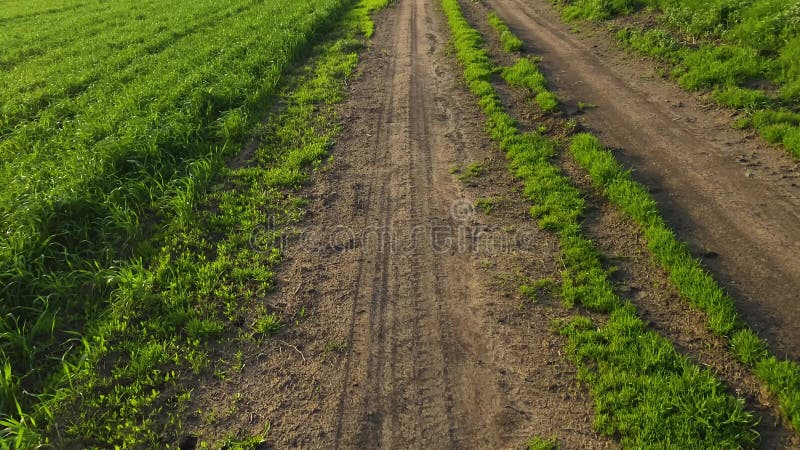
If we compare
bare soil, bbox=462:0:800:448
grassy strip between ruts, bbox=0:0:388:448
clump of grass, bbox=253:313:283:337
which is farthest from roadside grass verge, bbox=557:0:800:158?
clump of grass, bbox=253:313:283:337

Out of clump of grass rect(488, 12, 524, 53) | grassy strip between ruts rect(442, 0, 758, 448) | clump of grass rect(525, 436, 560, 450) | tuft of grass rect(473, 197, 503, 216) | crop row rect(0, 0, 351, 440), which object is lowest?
clump of grass rect(525, 436, 560, 450)

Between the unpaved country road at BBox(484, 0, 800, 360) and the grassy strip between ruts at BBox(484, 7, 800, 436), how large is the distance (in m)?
0.28

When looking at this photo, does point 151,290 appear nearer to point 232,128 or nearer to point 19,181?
point 19,181

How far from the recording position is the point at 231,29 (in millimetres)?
18359

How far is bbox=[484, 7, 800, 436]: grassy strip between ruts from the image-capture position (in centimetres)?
464

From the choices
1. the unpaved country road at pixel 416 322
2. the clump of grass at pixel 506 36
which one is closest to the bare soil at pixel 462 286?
the unpaved country road at pixel 416 322

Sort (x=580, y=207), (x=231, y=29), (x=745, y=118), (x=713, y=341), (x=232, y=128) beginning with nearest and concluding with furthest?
1. (x=713, y=341)
2. (x=580, y=207)
3. (x=745, y=118)
4. (x=232, y=128)
5. (x=231, y=29)

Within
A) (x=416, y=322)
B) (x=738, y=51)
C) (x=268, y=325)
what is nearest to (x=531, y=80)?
(x=738, y=51)

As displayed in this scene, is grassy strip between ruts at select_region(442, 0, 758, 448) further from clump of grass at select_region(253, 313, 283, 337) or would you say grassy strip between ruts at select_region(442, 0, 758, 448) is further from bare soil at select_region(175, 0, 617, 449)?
clump of grass at select_region(253, 313, 283, 337)

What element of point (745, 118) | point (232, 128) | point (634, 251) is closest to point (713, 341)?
point (634, 251)

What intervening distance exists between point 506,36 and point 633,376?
14.0 meters

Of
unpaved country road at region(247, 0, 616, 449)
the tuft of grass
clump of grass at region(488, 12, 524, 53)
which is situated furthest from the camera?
clump of grass at region(488, 12, 524, 53)

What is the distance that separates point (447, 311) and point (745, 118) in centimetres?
796

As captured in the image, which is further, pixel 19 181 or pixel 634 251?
pixel 19 181
